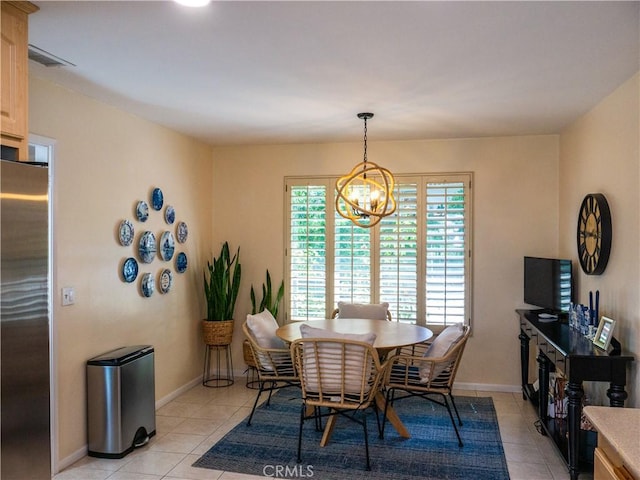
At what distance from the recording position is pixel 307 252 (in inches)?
209

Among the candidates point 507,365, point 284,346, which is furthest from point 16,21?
point 507,365

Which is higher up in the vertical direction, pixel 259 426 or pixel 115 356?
pixel 115 356

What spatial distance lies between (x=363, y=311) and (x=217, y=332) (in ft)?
4.89

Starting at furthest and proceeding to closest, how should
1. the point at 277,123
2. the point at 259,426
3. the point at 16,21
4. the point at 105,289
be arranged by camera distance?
1. the point at 277,123
2. the point at 259,426
3. the point at 105,289
4. the point at 16,21

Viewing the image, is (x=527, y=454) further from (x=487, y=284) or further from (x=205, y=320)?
(x=205, y=320)

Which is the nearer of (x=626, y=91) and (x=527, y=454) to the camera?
(x=626, y=91)

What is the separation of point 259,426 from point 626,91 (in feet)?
11.3

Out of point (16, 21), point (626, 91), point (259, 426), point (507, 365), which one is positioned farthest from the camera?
point (507, 365)

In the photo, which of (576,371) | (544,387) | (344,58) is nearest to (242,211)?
(344,58)

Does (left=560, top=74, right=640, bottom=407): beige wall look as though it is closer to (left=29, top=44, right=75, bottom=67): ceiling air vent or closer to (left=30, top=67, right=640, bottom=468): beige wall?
(left=30, top=67, right=640, bottom=468): beige wall

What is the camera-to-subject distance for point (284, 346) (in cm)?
412

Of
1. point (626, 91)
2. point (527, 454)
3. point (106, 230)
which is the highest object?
point (626, 91)

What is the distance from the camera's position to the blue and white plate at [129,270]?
392 centimetres

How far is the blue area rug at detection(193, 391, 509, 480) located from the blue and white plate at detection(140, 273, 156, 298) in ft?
4.35
